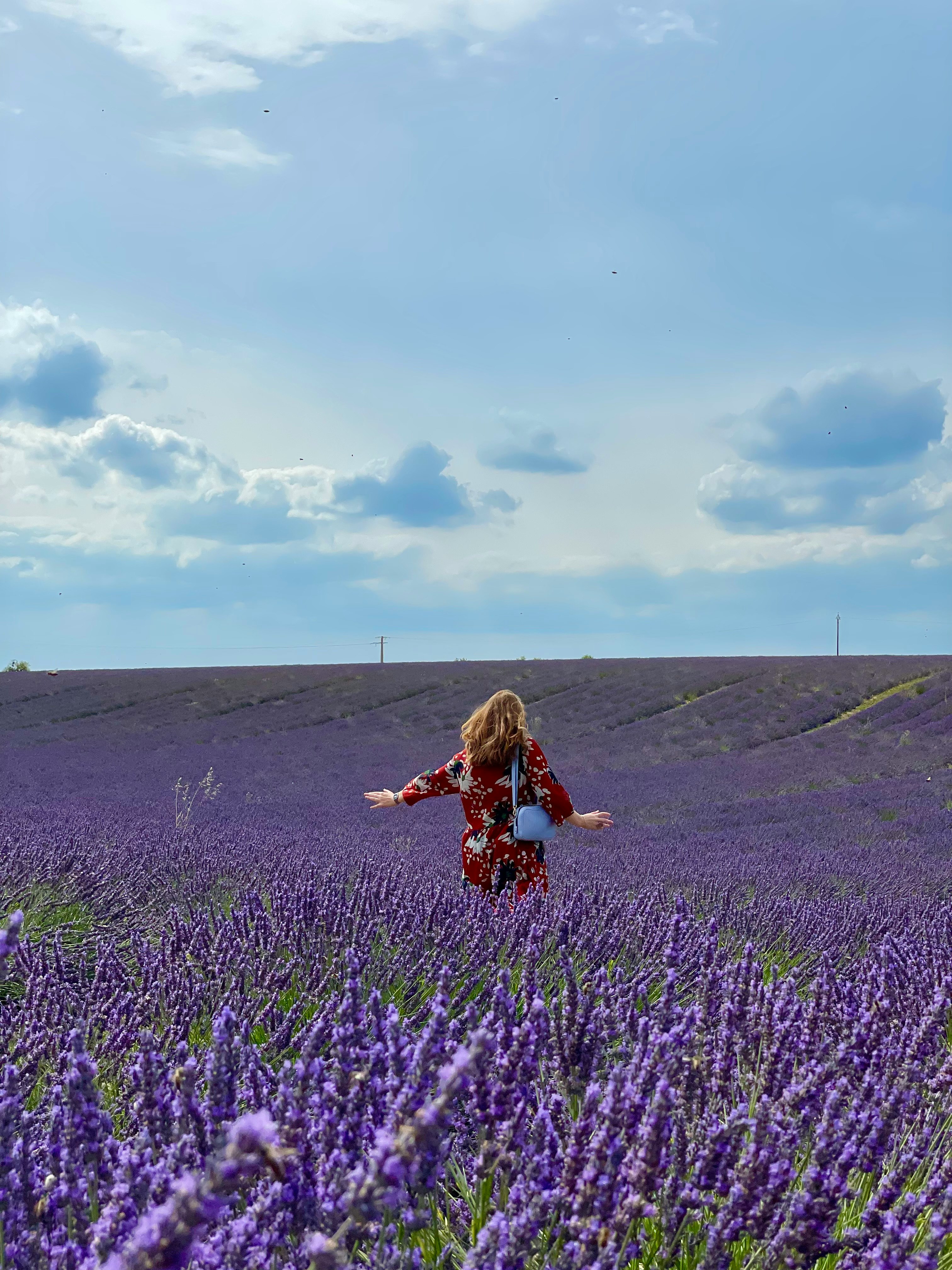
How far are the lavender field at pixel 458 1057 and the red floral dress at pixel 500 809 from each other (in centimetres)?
16

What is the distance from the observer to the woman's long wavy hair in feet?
12.6

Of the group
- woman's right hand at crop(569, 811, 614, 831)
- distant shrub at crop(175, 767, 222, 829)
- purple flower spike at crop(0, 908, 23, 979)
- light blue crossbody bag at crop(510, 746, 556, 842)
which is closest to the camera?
purple flower spike at crop(0, 908, 23, 979)

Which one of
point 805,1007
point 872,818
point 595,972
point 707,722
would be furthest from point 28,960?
point 707,722

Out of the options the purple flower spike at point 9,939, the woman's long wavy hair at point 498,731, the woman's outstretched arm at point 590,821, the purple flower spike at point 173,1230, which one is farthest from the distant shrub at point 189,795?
the purple flower spike at point 173,1230

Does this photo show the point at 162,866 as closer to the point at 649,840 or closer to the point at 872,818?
the point at 649,840

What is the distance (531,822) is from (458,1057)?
304 cm

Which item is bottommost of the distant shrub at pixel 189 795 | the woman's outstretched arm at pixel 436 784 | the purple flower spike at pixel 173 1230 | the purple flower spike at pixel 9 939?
the distant shrub at pixel 189 795

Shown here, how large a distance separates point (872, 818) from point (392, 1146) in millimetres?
9403

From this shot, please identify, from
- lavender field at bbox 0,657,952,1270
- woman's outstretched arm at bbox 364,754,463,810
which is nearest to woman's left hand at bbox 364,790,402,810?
woman's outstretched arm at bbox 364,754,463,810

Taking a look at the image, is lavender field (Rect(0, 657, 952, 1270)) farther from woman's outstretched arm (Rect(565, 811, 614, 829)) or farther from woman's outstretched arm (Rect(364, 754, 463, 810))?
woman's outstretched arm (Rect(364, 754, 463, 810))

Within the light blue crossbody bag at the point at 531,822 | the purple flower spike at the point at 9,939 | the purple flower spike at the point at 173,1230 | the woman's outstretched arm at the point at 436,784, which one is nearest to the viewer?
the purple flower spike at the point at 173,1230

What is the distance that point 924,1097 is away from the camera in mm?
2307

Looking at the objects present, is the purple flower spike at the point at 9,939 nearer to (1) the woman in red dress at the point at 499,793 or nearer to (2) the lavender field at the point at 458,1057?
(2) the lavender field at the point at 458,1057

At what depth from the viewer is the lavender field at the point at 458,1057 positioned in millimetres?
1185
